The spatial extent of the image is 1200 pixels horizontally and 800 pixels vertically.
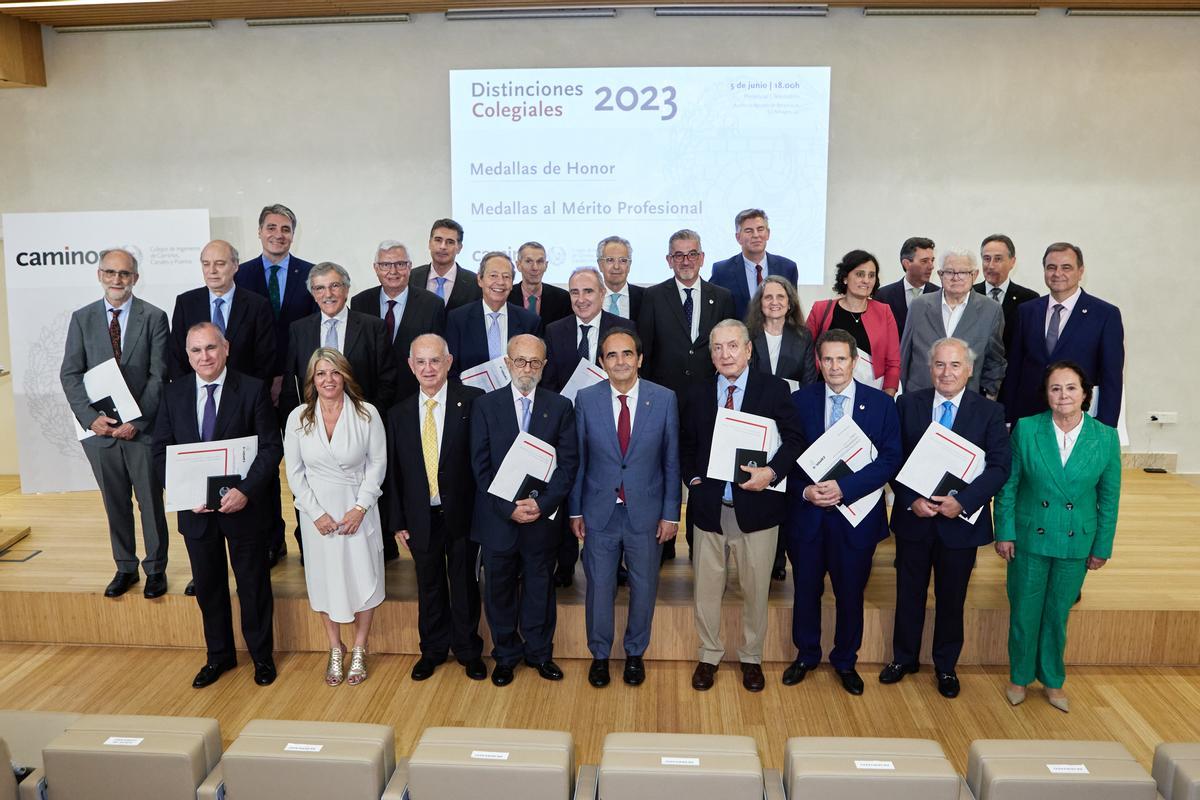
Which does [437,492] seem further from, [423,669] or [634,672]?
[634,672]

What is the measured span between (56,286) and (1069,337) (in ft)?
21.1

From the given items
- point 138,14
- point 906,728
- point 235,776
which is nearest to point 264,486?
point 235,776

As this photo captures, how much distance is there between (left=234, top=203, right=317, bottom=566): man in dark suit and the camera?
4.54 meters

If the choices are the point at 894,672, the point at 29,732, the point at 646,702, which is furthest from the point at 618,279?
the point at 29,732

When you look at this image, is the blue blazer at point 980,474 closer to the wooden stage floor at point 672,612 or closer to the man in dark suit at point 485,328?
the wooden stage floor at point 672,612

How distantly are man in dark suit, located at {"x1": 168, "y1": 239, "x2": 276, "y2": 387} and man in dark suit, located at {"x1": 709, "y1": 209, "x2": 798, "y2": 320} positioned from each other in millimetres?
2381

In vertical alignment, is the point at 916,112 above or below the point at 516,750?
above

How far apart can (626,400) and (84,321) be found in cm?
265

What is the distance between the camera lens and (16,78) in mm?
6590

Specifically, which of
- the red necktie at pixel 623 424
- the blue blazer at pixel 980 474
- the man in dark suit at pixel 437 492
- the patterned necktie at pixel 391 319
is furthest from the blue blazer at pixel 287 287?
the blue blazer at pixel 980 474

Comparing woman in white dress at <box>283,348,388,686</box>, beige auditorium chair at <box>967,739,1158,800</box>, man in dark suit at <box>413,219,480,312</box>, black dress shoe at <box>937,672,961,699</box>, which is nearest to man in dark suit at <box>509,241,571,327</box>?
man in dark suit at <box>413,219,480,312</box>

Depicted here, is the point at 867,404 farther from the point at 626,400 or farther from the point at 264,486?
the point at 264,486

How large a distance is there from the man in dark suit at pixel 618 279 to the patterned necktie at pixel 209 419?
75.1 inches

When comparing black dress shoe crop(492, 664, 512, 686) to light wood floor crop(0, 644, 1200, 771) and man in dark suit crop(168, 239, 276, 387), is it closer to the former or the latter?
light wood floor crop(0, 644, 1200, 771)
